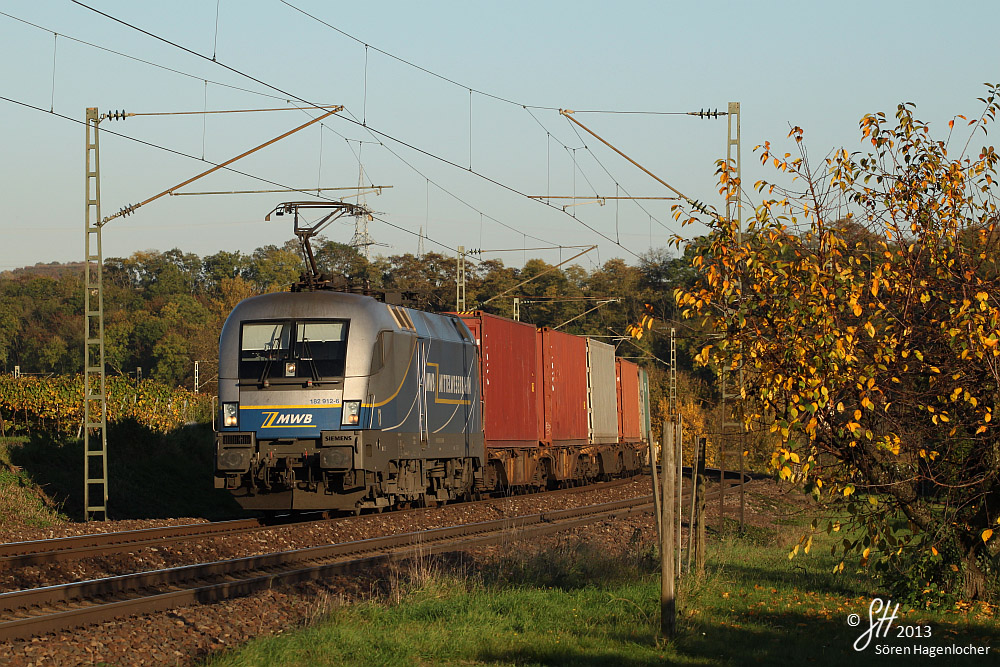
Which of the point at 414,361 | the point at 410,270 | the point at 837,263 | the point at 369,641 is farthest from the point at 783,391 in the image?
the point at 410,270

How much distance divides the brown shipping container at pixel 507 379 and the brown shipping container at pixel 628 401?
34.3ft

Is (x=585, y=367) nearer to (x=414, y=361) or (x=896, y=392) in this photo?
(x=414, y=361)

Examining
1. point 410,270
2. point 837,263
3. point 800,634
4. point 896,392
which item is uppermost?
point 410,270

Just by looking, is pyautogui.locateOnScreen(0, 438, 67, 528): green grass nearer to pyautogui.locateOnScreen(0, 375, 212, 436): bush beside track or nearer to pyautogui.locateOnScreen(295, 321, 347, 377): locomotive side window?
pyautogui.locateOnScreen(295, 321, 347, 377): locomotive side window

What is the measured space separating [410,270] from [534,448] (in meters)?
49.5

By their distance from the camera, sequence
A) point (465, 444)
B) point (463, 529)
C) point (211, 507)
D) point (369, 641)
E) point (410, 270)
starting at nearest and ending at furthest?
point (369, 641) < point (463, 529) < point (465, 444) < point (211, 507) < point (410, 270)

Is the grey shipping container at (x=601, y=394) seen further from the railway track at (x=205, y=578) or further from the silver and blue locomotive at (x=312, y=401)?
the silver and blue locomotive at (x=312, y=401)

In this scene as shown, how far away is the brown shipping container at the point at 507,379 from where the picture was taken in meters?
23.4

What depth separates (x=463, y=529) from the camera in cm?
1747

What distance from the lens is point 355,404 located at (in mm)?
17234

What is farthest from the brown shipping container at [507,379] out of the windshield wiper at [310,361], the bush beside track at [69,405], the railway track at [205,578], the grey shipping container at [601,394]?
the bush beside track at [69,405]

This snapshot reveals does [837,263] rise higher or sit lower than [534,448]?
higher

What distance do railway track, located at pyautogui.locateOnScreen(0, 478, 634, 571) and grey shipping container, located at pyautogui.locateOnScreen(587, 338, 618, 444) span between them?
14.0m

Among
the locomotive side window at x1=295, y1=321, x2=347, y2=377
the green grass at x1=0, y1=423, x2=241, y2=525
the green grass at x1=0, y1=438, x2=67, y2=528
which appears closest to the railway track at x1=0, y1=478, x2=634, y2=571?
the locomotive side window at x1=295, y1=321, x2=347, y2=377
